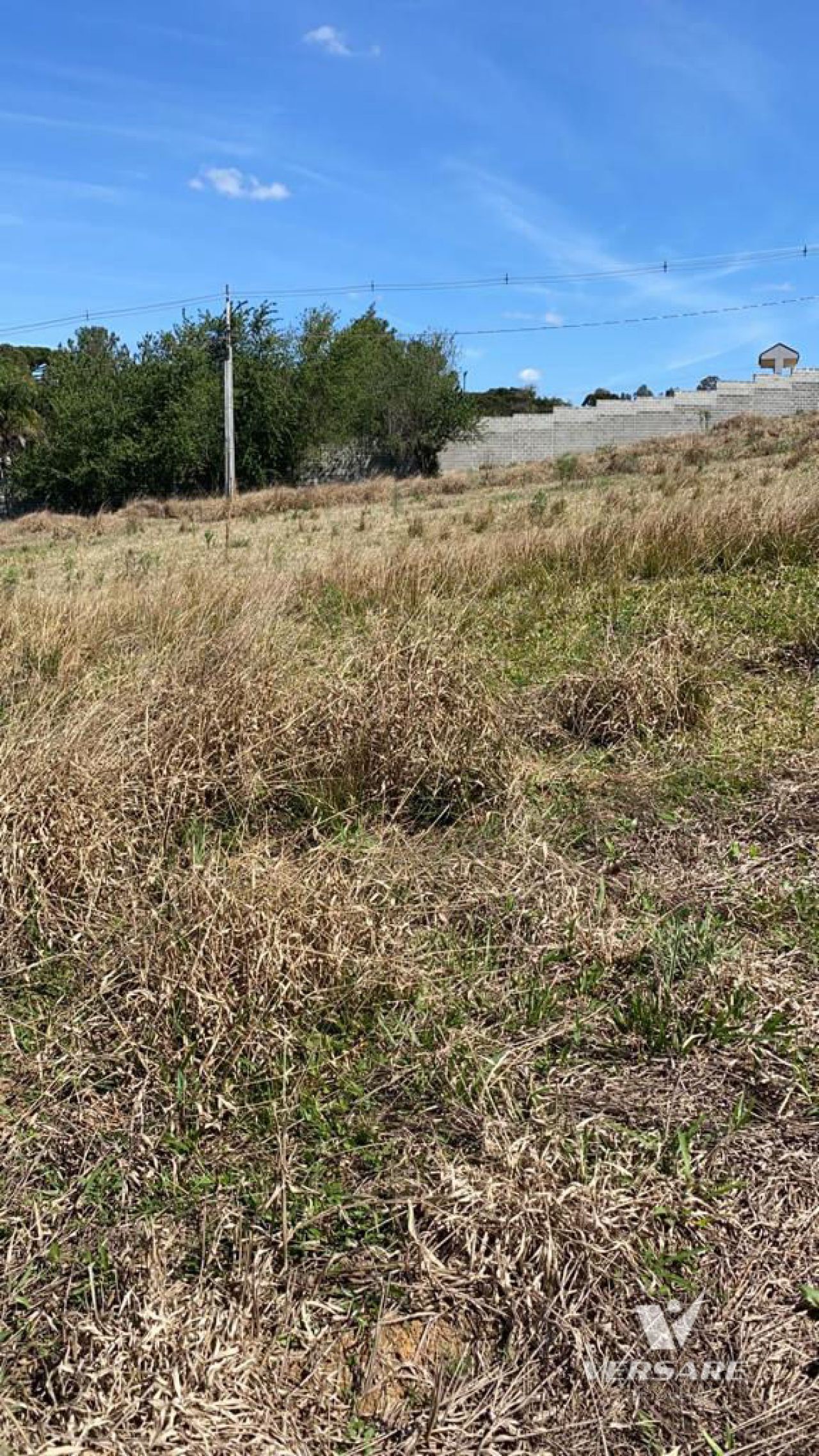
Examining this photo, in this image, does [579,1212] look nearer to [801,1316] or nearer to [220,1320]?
[801,1316]

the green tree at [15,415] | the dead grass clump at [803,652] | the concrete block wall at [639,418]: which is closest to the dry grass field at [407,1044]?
the dead grass clump at [803,652]

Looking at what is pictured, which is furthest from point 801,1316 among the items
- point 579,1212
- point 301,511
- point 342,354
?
point 342,354

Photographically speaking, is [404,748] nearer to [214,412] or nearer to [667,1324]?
[667,1324]

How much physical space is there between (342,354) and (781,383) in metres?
16.2

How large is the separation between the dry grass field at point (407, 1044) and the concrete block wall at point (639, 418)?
29.0 meters

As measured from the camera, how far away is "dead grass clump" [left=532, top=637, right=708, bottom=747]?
3.58m

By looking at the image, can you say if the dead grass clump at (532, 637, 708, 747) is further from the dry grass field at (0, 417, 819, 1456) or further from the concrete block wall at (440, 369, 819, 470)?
the concrete block wall at (440, 369, 819, 470)

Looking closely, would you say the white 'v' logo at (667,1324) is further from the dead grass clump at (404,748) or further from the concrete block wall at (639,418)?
the concrete block wall at (639,418)

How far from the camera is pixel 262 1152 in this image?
1.78 meters

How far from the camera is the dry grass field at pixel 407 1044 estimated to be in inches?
55.9

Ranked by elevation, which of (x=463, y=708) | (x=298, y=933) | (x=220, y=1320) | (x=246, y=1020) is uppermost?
(x=463, y=708)

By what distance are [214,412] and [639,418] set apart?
1531cm

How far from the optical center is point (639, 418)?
3266 cm

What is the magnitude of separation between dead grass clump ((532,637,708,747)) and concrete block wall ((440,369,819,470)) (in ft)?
93.0
